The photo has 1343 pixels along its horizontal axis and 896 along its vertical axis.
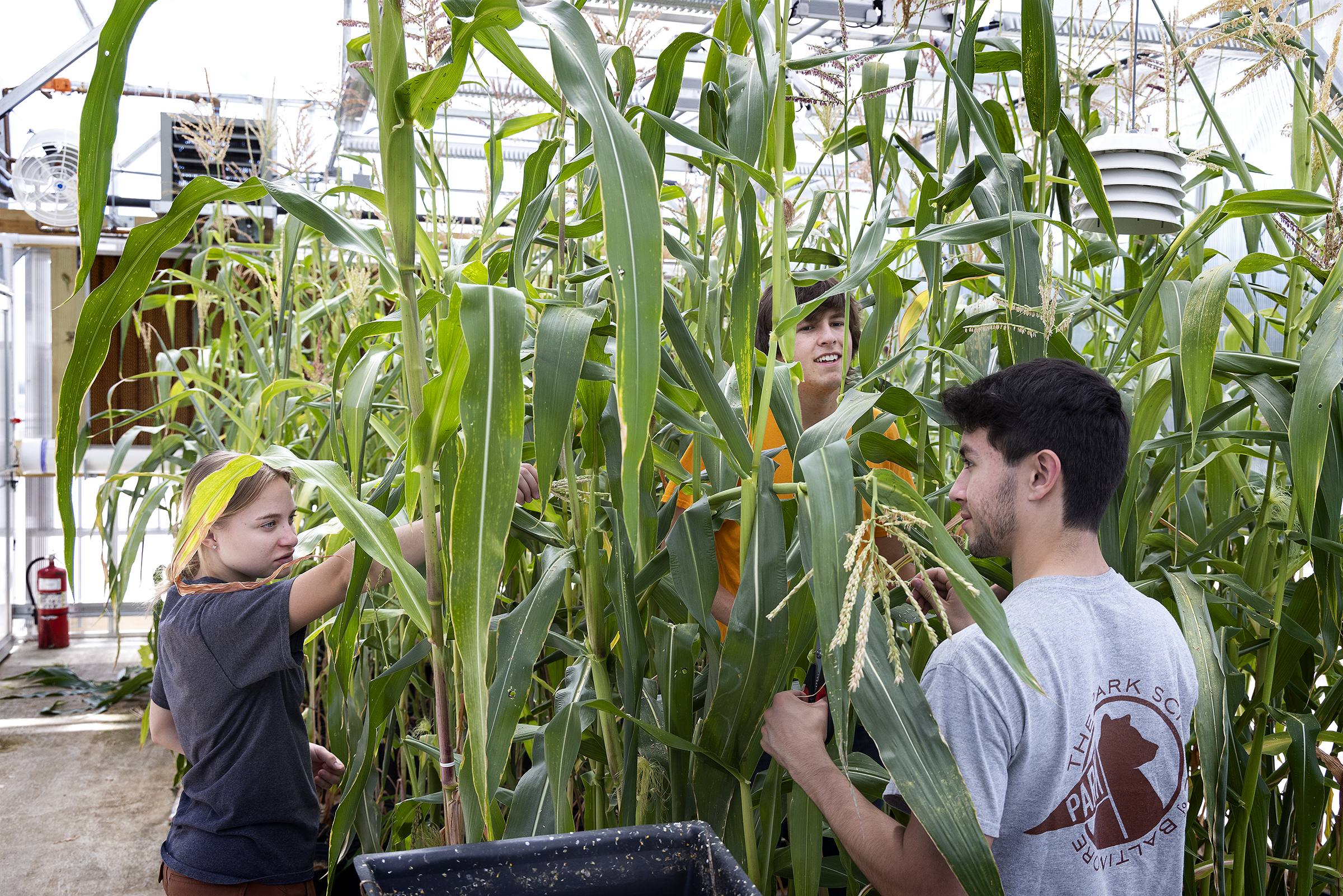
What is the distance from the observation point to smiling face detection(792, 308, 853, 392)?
1411 mm

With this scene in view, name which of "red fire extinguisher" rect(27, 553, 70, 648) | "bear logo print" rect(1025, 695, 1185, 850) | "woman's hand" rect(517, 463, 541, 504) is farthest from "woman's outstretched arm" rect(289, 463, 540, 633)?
"red fire extinguisher" rect(27, 553, 70, 648)

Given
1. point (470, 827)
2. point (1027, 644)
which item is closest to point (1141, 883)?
point (1027, 644)

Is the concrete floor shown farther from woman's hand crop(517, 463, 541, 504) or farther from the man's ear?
the man's ear

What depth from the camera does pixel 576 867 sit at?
54cm

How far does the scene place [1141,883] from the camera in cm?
83

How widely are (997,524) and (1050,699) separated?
0.54 ft

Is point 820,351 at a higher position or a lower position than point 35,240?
lower

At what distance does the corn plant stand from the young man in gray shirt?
0.05 m

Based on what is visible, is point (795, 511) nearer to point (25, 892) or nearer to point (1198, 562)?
point (1198, 562)

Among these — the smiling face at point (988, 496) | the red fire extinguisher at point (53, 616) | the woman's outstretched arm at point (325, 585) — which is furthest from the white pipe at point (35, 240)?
the smiling face at point (988, 496)

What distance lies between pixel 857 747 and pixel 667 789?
418mm

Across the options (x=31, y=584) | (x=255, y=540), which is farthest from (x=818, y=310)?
(x=31, y=584)

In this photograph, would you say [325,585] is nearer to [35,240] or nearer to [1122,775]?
[1122,775]

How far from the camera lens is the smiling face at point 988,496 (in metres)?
0.85
